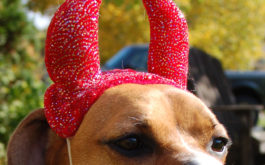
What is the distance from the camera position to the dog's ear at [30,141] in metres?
2.25

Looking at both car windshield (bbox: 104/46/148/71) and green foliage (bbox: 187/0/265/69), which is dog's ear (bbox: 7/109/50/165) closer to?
car windshield (bbox: 104/46/148/71)

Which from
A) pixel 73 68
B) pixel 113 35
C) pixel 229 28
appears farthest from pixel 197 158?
pixel 229 28

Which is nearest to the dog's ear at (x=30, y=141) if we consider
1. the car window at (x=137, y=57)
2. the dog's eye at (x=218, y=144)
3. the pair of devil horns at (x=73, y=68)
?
the pair of devil horns at (x=73, y=68)

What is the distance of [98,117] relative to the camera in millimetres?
2137

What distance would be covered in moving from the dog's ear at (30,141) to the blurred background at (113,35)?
3.39 m

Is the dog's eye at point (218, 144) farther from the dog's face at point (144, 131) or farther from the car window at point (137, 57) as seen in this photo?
the car window at point (137, 57)

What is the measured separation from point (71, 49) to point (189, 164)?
3.17 feet

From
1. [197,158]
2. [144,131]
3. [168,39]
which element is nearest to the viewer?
[197,158]

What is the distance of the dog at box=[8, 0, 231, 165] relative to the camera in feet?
6.54

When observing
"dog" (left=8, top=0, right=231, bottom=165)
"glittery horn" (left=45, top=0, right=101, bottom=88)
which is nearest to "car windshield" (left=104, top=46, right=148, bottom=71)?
"dog" (left=8, top=0, right=231, bottom=165)

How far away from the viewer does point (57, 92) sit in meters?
2.21

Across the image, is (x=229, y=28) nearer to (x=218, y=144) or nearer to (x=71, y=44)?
(x=218, y=144)

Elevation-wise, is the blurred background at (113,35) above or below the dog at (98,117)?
above

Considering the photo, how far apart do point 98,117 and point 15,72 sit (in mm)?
7850
